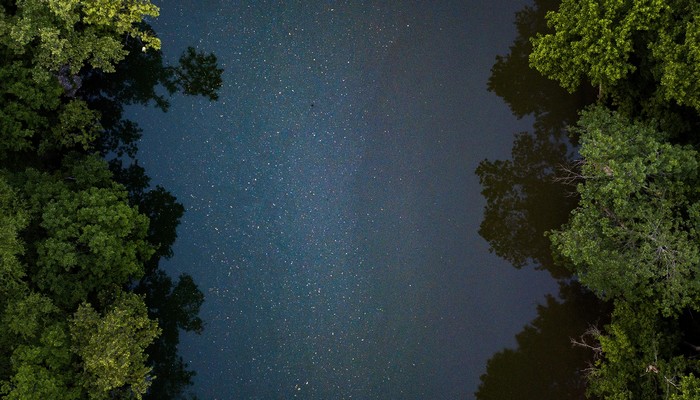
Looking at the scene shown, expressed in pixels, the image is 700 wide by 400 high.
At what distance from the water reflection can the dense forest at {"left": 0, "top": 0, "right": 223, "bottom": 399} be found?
231 inches

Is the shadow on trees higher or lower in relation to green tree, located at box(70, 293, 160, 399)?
higher

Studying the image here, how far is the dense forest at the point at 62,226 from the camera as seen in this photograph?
7.32 meters

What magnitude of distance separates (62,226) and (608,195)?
764 cm

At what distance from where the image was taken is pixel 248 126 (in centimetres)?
955

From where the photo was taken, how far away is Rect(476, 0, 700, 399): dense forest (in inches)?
297

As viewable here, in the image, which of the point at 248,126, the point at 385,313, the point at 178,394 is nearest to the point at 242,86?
the point at 248,126

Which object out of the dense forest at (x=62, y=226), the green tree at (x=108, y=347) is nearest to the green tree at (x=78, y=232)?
the dense forest at (x=62, y=226)

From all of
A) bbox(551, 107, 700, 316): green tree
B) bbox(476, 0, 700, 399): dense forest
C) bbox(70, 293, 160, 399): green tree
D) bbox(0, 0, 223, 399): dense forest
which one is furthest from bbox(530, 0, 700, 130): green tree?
bbox(70, 293, 160, 399): green tree

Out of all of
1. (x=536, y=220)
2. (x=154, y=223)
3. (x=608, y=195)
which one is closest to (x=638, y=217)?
(x=608, y=195)

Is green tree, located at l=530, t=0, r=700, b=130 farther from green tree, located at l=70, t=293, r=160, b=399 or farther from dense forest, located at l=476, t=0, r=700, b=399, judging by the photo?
green tree, located at l=70, t=293, r=160, b=399

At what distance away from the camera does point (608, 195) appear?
798 centimetres

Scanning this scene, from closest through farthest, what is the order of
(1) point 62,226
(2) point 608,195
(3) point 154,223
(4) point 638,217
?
(1) point 62,226
(4) point 638,217
(2) point 608,195
(3) point 154,223

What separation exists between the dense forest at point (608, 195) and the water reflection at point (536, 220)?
2 cm

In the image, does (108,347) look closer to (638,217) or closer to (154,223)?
(154,223)
